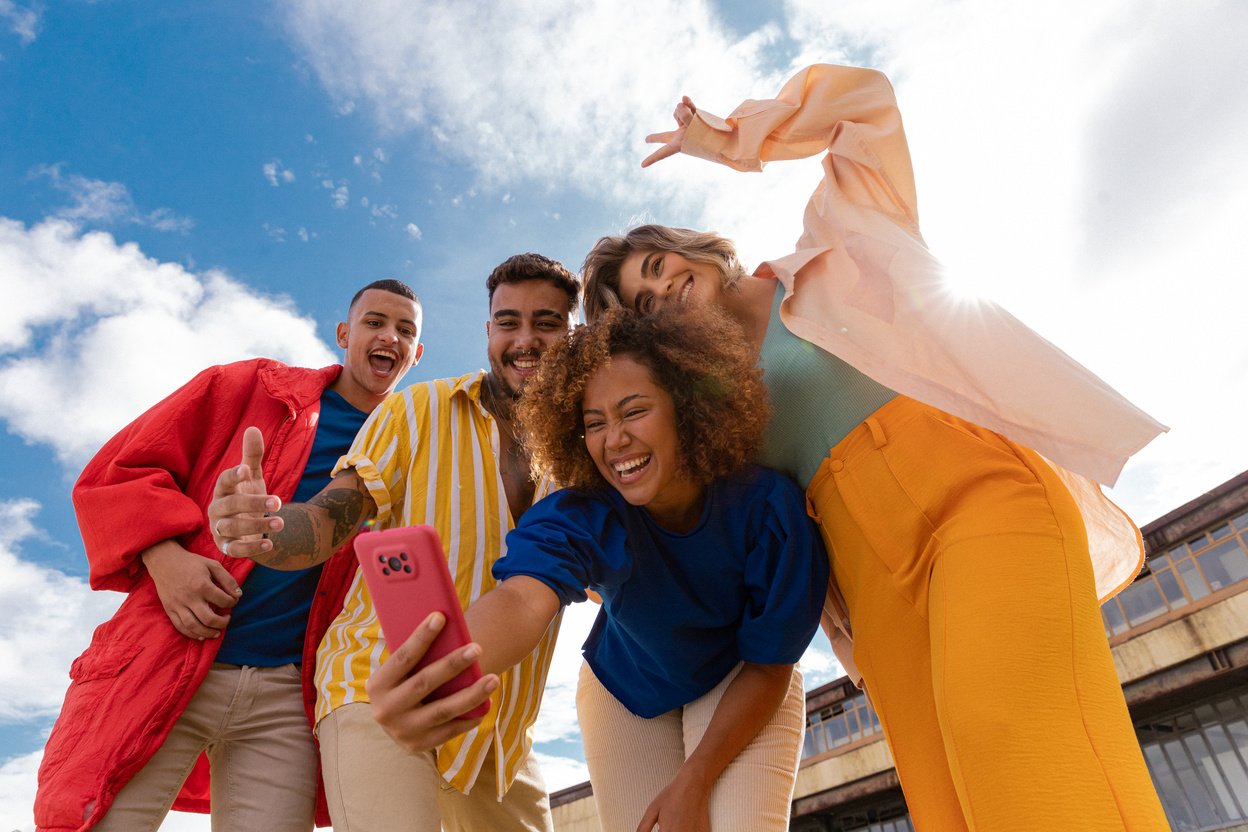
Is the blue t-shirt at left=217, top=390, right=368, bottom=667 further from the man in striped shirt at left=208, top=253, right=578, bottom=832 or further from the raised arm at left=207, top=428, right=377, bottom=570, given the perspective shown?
the raised arm at left=207, top=428, right=377, bottom=570

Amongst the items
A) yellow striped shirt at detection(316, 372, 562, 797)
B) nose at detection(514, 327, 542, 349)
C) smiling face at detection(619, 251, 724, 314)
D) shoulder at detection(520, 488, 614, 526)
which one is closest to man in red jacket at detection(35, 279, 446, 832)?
yellow striped shirt at detection(316, 372, 562, 797)

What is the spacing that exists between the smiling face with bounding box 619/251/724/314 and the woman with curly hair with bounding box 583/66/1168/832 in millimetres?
19

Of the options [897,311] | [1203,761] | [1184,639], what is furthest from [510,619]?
[1203,761]

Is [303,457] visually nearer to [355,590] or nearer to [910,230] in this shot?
[355,590]

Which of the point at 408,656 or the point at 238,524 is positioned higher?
the point at 238,524

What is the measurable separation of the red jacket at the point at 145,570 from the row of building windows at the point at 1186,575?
64.1 feet

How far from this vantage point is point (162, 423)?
297cm

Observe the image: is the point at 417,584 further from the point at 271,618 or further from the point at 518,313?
the point at 518,313

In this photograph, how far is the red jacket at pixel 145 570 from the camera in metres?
2.39

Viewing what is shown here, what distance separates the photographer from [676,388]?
2.52 meters

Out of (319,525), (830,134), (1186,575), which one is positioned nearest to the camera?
(319,525)

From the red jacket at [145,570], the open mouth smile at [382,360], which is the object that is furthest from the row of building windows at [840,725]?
the red jacket at [145,570]

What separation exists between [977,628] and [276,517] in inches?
71.9

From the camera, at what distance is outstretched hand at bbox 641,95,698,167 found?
10.6 feet
